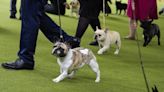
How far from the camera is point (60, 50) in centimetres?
458

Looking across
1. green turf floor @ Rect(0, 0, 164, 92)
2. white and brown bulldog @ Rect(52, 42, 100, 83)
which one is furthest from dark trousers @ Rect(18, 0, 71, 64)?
white and brown bulldog @ Rect(52, 42, 100, 83)

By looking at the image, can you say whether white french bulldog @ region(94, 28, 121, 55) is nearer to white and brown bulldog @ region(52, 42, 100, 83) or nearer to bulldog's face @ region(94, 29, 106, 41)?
bulldog's face @ region(94, 29, 106, 41)

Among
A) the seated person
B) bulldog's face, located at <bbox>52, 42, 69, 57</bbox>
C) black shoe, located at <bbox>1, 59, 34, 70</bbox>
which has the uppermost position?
Answer: bulldog's face, located at <bbox>52, 42, 69, 57</bbox>

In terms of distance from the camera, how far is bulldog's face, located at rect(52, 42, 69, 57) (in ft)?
15.0

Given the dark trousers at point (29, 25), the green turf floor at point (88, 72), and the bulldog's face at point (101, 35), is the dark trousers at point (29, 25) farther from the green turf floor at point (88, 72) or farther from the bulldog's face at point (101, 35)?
the bulldog's face at point (101, 35)

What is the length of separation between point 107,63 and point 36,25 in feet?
4.95

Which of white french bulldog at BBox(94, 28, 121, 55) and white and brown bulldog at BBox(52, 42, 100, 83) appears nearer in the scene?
white and brown bulldog at BBox(52, 42, 100, 83)

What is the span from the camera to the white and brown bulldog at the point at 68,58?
4.60 metres

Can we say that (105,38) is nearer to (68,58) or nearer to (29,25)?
(29,25)

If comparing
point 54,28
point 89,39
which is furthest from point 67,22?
point 54,28

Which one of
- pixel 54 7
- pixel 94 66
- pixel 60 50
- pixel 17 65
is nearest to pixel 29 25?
pixel 17 65

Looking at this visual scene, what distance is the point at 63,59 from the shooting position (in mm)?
4703

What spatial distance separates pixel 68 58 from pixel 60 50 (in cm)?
16

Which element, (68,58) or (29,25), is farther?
(29,25)
